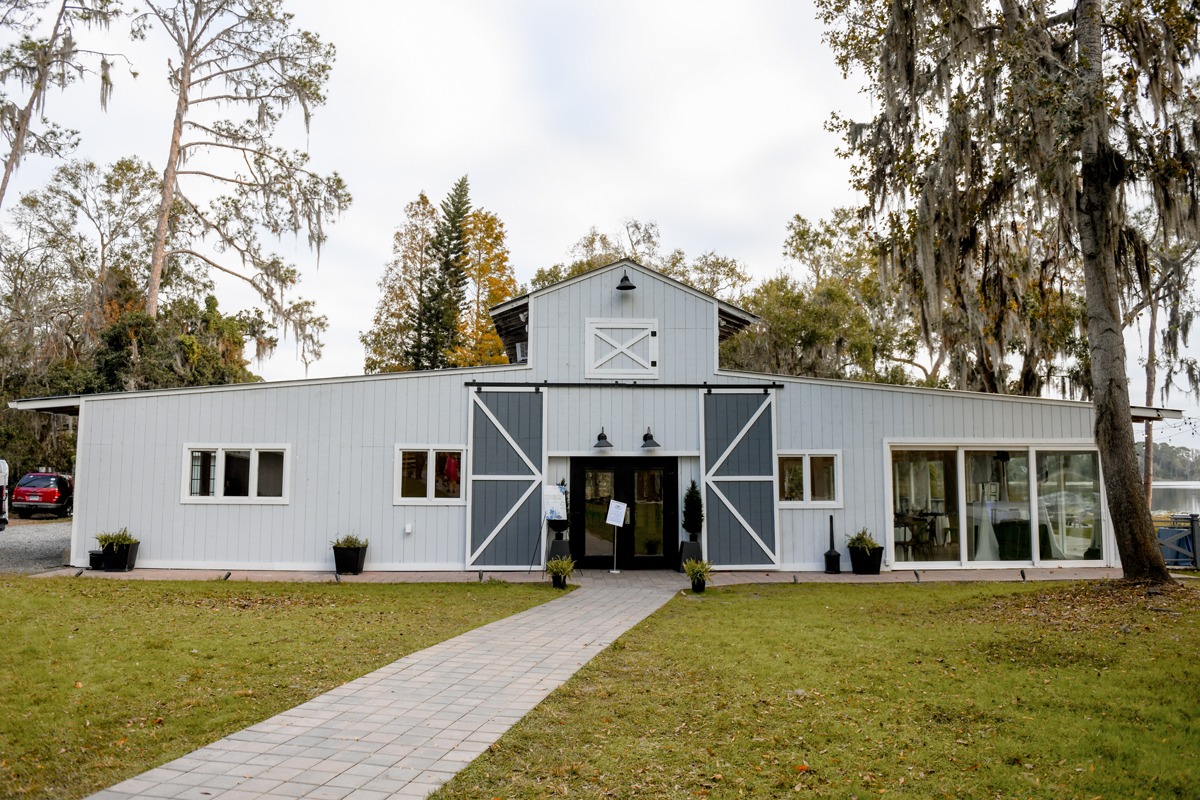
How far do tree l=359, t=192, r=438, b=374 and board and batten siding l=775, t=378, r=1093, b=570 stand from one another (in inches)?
826

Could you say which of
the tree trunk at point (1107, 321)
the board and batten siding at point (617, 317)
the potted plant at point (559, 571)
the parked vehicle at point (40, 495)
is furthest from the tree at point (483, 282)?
the tree trunk at point (1107, 321)

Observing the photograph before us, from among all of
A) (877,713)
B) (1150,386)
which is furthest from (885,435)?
(1150,386)

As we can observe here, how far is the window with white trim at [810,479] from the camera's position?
45.3 feet

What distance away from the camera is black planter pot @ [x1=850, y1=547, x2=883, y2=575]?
13.2 m

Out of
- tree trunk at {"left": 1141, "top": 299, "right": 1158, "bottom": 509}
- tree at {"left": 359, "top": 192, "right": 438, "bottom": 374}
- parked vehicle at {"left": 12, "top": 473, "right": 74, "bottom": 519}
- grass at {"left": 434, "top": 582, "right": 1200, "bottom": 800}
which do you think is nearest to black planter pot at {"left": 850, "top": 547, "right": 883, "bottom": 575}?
grass at {"left": 434, "top": 582, "right": 1200, "bottom": 800}

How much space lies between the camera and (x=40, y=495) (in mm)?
24344

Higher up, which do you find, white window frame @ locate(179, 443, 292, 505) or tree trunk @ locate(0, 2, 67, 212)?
tree trunk @ locate(0, 2, 67, 212)

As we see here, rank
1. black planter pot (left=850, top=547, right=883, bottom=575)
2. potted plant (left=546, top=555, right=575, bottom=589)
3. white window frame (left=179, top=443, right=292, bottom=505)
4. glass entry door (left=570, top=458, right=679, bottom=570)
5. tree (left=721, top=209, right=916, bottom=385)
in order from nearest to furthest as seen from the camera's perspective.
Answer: potted plant (left=546, top=555, right=575, bottom=589)
white window frame (left=179, top=443, right=292, bottom=505)
black planter pot (left=850, top=547, right=883, bottom=575)
glass entry door (left=570, top=458, right=679, bottom=570)
tree (left=721, top=209, right=916, bottom=385)

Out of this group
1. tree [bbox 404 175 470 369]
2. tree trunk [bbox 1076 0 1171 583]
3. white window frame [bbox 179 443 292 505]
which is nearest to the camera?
tree trunk [bbox 1076 0 1171 583]

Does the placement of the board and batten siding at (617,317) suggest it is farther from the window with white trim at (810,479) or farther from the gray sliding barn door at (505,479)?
the window with white trim at (810,479)

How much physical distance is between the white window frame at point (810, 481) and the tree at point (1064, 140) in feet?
10.9

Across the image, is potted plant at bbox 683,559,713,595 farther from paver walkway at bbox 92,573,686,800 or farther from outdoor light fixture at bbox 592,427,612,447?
paver walkway at bbox 92,573,686,800

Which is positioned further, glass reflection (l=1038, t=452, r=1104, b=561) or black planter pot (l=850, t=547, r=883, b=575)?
glass reflection (l=1038, t=452, r=1104, b=561)

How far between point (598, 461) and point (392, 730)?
368 inches
